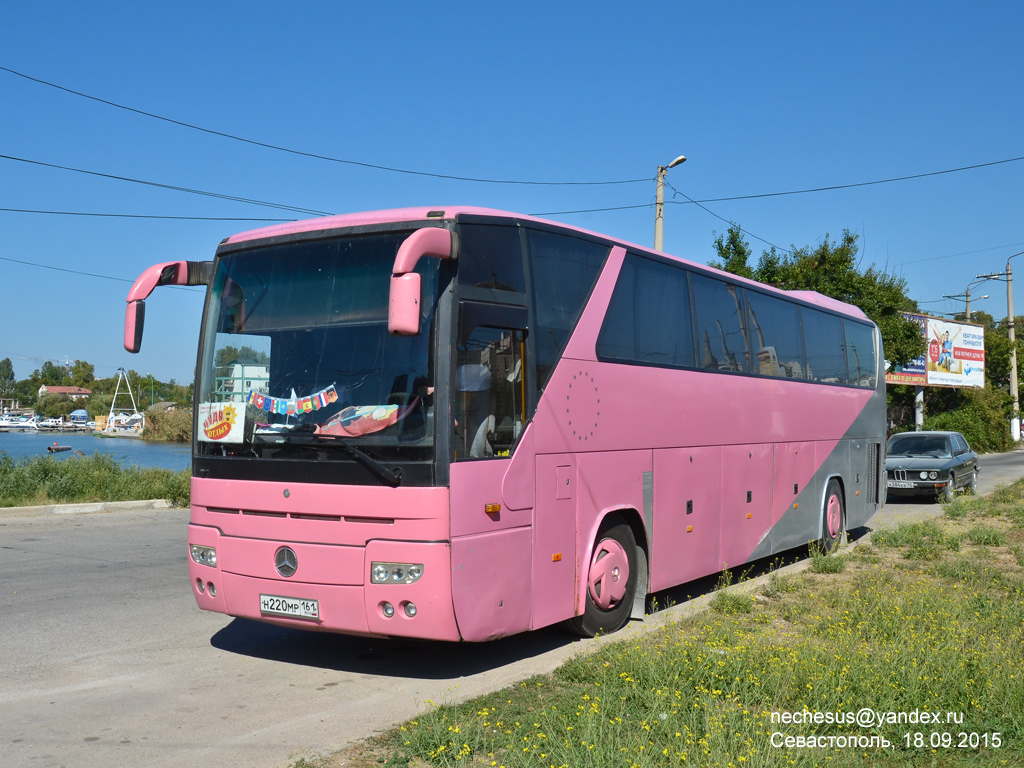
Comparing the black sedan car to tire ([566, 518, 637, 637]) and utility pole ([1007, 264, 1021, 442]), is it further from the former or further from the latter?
utility pole ([1007, 264, 1021, 442])

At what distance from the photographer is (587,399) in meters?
7.61

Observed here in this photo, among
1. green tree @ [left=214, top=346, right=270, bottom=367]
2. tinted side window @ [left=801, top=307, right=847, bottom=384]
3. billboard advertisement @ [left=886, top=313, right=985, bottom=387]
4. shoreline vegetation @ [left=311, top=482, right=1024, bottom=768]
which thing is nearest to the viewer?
shoreline vegetation @ [left=311, top=482, right=1024, bottom=768]

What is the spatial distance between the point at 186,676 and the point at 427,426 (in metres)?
2.51

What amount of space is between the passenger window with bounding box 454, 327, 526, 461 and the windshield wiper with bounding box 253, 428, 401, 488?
0.46 m

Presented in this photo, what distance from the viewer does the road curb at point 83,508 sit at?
16.9 metres

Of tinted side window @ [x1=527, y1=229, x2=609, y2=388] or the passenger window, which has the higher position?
tinted side window @ [x1=527, y1=229, x2=609, y2=388]

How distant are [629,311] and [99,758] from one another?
5.44 m

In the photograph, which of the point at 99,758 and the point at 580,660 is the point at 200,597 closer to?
the point at 99,758

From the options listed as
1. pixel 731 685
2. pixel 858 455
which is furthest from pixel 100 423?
A: pixel 731 685

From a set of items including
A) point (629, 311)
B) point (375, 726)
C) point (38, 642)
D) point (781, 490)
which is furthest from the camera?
point (781, 490)

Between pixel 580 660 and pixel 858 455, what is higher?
pixel 858 455

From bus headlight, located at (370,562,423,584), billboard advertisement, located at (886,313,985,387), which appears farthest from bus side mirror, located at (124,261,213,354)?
billboard advertisement, located at (886,313,985,387)

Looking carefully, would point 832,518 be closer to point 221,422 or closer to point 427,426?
point 427,426

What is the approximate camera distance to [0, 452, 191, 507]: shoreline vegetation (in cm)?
1822
